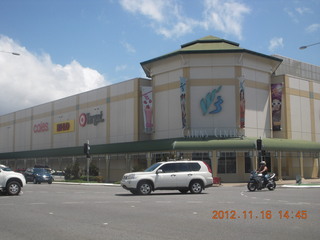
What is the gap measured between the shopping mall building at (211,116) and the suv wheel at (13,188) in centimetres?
1855

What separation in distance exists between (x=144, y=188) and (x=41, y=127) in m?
48.6

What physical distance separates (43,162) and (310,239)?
58828 mm

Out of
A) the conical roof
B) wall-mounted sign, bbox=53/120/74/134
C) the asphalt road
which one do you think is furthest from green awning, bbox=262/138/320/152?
wall-mounted sign, bbox=53/120/74/134

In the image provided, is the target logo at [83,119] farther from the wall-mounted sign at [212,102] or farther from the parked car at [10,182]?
the parked car at [10,182]

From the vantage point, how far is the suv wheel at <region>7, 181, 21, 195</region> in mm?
20400

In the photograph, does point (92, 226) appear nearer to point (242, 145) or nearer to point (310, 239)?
point (310, 239)

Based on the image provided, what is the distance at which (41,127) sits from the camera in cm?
6550

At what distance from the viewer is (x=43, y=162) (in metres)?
63.0

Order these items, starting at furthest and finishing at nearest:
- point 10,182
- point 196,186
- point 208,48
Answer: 1. point 208,48
2. point 196,186
3. point 10,182

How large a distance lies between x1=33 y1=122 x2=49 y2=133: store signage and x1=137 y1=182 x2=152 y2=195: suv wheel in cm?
4649

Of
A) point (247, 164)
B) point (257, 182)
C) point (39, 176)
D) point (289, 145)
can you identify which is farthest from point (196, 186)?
point (289, 145)

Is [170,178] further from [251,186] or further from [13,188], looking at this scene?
[13,188]
